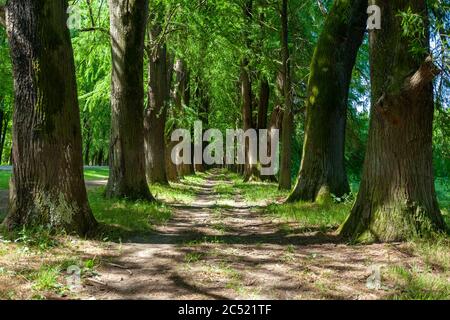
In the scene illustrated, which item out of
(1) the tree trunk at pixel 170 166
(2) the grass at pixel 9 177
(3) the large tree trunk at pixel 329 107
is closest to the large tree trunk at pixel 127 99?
(3) the large tree trunk at pixel 329 107

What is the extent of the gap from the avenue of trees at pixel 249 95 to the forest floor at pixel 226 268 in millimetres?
816

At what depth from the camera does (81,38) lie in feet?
52.4

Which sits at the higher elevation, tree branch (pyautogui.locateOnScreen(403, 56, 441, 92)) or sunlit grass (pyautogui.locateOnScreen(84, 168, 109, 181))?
tree branch (pyautogui.locateOnScreen(403, 56, 441, 92))

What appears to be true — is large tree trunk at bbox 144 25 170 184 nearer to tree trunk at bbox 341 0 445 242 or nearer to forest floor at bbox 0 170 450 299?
forest floor at bbox 0 170 450 299

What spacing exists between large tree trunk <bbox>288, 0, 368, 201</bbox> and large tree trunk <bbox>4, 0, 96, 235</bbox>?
22.8ft

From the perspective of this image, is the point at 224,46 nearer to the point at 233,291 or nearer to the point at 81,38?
the point at 81,38

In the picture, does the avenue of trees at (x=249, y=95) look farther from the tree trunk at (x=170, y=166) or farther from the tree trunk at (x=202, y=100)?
the tree trunk at (x=202, y=100)

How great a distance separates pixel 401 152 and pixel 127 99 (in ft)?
25.7

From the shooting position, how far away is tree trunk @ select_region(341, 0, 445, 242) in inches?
278

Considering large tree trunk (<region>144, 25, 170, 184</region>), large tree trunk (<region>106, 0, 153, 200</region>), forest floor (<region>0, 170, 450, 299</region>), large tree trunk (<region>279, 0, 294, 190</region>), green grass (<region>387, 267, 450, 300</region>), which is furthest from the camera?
large tree trunk (<region>144, 25, 170, 184</region>)

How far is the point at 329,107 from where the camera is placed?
12227mm

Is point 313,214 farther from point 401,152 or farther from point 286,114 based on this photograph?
point 286,114

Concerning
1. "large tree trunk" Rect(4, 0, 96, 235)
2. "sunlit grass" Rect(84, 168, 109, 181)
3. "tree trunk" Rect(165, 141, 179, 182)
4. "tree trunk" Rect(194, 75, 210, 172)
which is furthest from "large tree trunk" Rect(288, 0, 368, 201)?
"tree trunk" Rect(194, 75, 210, 172)
